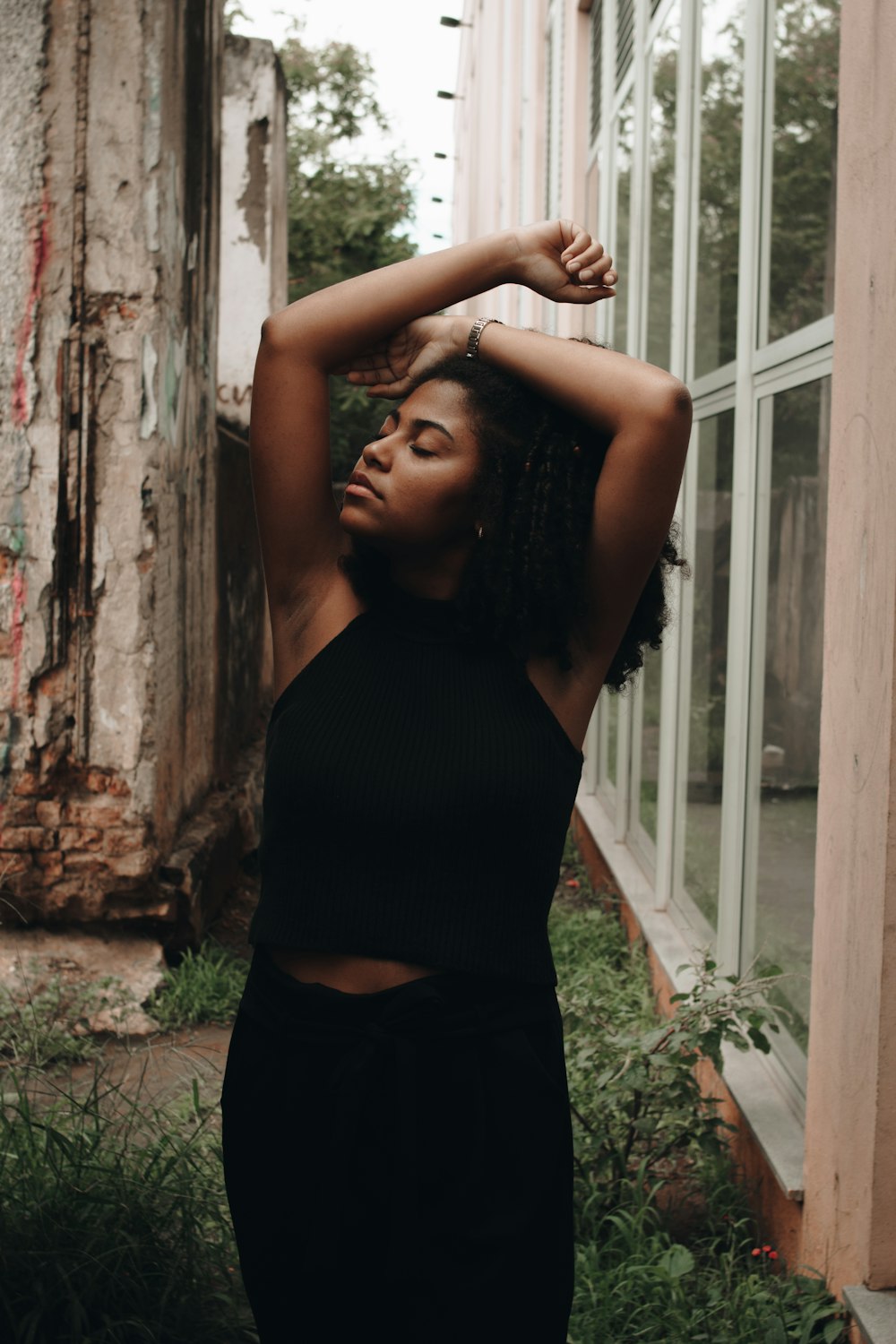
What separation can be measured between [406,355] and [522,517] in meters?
0.33

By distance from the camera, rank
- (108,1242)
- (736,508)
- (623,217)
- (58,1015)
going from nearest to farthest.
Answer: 1. (108,1242)
2. (736,508)
3. (58,1015)
4. (623,217)

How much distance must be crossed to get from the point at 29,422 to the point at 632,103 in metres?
3.35

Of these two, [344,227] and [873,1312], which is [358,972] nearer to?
[873,1312]

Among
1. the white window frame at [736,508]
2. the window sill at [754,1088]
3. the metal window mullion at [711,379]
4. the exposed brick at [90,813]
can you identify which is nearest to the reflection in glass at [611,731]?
the white window frame at [736,508]

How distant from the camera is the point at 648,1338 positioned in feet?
8.71

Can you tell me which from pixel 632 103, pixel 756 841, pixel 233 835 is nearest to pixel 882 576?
pixel 756 841

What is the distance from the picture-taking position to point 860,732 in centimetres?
243

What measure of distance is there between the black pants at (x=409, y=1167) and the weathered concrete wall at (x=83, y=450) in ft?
9.58

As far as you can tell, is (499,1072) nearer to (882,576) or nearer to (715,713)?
(882,576)

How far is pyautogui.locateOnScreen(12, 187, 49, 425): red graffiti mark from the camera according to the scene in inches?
173

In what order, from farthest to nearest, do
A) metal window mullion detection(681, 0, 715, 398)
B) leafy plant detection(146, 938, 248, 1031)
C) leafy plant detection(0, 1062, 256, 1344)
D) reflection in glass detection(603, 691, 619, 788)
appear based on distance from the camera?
1. reflection in glass detection(603, 691, 619, 788)
2. metal window mullion detection(681, 0, 715, 398)
3. leafy plant detection(146, 938, 248, 1031)
4. leafy plant detection(0, 1062, 256, 1344)

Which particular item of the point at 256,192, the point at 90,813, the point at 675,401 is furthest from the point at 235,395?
the point at 675,401

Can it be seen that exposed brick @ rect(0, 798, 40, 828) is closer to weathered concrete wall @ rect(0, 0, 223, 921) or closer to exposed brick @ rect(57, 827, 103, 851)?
weathered concrete wall @ rect(0, 0, 223, 921)

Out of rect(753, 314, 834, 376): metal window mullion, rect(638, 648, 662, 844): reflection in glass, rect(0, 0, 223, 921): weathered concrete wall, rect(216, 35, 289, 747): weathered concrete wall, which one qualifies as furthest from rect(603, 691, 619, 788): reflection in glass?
rect(753, 314, 834, 376): metal window mullion
